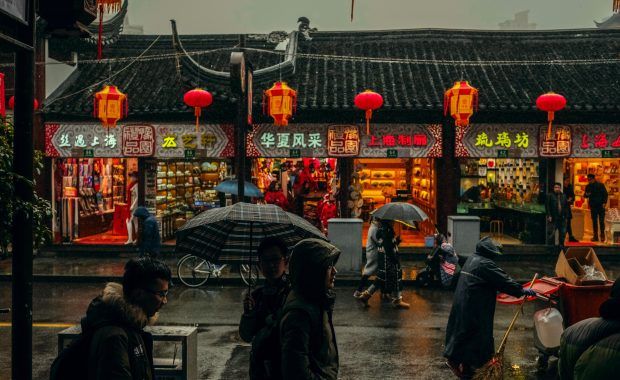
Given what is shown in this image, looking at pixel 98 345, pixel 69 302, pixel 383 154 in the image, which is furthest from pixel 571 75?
pixel 98 345

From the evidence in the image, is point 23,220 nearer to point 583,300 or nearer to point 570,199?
point 583,300

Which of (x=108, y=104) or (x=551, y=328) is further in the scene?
(x=108, y=104)

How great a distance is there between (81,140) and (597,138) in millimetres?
13871

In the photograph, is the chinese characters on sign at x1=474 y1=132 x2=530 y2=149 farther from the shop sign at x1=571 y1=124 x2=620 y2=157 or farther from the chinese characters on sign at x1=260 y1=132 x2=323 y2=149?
the chinese characters on sign at x1=260 y1=132 x2=323 y2=149

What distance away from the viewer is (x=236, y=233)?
6594 millimetres

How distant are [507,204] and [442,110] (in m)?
3.88

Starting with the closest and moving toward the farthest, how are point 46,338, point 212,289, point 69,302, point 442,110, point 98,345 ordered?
point 98,345 < point 46,338 < point 69,302 < point 212,289 < point 442,110

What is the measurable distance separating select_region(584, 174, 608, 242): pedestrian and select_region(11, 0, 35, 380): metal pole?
16630mm

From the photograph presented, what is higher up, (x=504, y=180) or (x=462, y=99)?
(x=462, y=99)

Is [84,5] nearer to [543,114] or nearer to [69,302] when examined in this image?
[69,302]

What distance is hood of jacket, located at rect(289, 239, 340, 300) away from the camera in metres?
3.64

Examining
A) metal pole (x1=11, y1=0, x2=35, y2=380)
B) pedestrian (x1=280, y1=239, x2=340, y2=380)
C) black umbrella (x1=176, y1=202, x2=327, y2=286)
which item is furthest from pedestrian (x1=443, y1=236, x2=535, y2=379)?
metal pole (x1=11, y1=0, x2=35, y2=380)

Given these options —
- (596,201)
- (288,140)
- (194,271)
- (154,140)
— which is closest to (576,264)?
(194,271)

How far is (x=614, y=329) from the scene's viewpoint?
142 inches
